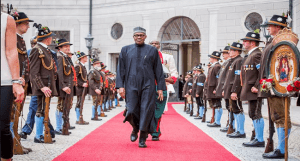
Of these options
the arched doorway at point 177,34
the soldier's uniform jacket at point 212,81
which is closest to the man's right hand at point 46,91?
the soldier's uniform jacket at point 212,81

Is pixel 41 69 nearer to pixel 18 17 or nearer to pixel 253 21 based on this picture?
pixel 18 17

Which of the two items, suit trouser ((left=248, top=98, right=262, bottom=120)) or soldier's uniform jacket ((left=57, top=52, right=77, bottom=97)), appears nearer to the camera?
suit trouser ((left=248, top=98, right=262, bottom=120))

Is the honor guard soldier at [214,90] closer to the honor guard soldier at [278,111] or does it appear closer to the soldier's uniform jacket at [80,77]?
the soldier's uniform jacket at [80,77]

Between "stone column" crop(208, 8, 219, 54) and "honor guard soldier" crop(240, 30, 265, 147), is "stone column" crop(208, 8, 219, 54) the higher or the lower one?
the higher one

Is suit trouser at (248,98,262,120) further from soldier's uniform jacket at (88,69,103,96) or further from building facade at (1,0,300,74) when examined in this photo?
building facade at (1,0,300,74)

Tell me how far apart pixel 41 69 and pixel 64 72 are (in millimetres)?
1379

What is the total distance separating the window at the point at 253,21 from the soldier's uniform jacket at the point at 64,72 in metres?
15.2

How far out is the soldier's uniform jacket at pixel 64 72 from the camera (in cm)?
778

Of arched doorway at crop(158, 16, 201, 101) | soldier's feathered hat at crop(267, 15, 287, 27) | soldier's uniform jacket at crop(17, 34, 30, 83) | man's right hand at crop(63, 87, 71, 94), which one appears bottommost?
man's right hand at crop(63, 87, 71, 94)

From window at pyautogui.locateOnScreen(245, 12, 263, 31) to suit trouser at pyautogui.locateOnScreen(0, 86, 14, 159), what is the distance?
19200 millimetres

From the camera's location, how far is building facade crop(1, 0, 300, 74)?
70.6ft

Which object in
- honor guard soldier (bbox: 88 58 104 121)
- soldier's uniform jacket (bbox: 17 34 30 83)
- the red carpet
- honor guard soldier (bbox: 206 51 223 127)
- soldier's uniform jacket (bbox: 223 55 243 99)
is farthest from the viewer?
honor guard soldier (bbox: 88 58 104 121)

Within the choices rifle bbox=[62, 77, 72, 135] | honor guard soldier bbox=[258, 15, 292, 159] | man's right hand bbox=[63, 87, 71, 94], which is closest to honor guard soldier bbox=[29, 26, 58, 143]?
man's right hand bbox=[63, 87, 71, 94]

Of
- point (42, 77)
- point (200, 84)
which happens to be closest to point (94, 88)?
point (200, 84)
